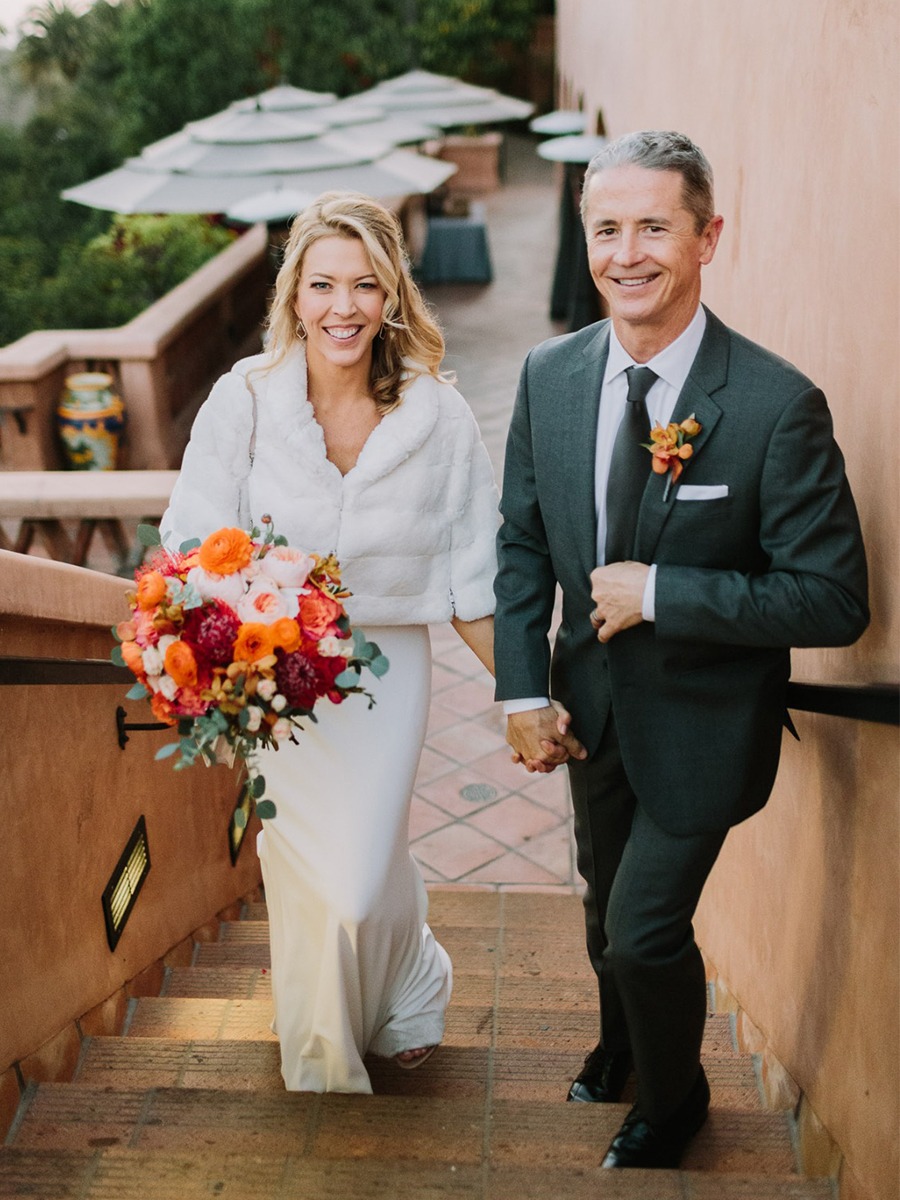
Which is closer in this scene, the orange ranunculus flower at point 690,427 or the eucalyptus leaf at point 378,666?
the orange ranunculus flower at point 690,427

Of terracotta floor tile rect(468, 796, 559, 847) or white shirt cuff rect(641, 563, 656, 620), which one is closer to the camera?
white shirt cuff rect(641, 563, 656, 620)

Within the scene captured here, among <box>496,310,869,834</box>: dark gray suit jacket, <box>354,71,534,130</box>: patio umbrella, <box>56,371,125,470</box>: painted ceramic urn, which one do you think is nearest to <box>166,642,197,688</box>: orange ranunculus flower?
<box>496,310,869,834</box>: dark gray suit jacket

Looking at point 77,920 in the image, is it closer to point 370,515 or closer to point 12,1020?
point 12,1020

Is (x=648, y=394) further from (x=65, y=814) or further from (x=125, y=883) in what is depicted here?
(x=125, y=883)

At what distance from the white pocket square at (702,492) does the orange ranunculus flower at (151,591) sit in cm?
94

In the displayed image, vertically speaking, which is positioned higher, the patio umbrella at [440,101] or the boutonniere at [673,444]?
the boutonniere at [673,444]

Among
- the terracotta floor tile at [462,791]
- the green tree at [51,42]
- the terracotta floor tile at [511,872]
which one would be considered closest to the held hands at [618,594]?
the terracotta floor tile at [511,872]

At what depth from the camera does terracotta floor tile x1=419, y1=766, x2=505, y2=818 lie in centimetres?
529

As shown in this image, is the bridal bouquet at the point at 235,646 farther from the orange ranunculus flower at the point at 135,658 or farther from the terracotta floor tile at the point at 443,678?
the terracotta floor tile at the point at 443,678

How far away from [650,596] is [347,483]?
2.76ft

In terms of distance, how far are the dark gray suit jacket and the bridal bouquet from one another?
1.39 ft

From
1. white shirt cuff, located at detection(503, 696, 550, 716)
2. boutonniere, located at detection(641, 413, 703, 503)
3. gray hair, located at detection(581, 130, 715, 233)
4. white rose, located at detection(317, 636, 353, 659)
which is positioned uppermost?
gray hair, located at detection(581, 130, 715, 233)

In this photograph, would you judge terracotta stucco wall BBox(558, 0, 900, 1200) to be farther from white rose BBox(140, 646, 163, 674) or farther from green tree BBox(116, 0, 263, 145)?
green tree BBox(116, 0, 263, 145)

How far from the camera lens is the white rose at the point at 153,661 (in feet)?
7.65
